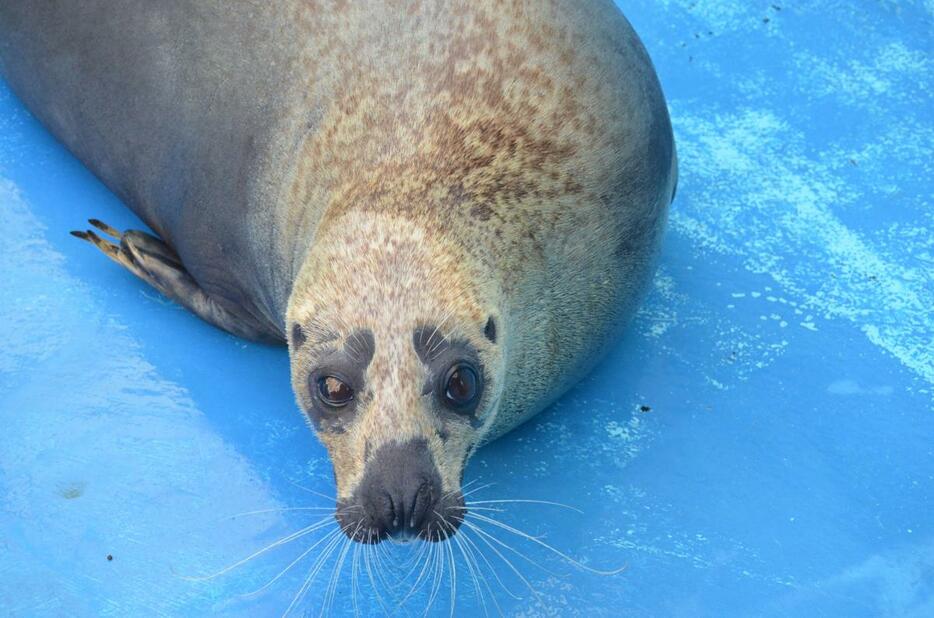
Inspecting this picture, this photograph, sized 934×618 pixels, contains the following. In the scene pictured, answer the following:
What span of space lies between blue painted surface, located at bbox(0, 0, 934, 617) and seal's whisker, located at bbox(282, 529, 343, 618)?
0.02m

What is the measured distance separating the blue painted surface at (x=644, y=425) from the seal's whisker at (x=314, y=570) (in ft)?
0.07

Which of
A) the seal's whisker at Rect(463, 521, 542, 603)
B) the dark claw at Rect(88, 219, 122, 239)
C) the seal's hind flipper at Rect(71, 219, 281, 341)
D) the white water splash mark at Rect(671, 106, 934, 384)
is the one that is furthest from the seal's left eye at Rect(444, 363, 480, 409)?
the dark claw at Rect(88, 219, 122, 239)

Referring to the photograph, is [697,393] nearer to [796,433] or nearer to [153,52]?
[796,433]

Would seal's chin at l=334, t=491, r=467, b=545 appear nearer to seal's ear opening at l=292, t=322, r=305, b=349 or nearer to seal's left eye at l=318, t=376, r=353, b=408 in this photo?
seal's left eye at l=318, t=376, r=353, b=408

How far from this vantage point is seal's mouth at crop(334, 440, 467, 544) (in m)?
2.67

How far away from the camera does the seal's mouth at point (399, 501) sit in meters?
2.67

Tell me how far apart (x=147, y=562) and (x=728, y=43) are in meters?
3.03

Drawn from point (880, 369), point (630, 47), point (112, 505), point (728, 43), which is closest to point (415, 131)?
point (630, 47)

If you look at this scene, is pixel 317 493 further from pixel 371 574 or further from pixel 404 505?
pixel 404 505

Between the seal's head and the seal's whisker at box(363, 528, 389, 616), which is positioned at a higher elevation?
the seal's head

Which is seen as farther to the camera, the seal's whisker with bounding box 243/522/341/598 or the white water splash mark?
the white water splash mark

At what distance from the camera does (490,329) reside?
2.93 m

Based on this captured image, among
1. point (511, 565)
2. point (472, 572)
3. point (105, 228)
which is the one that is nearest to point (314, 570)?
point (472, 572)

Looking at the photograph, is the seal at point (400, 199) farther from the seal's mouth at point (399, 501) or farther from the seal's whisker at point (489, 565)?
the seal's whisker at point (489, 565)
